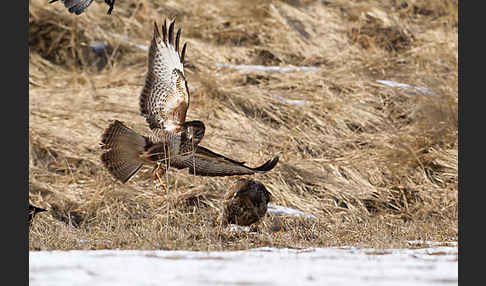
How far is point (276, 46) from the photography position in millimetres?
8281

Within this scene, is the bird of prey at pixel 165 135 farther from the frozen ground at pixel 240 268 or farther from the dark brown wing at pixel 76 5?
the frozen ground at pixel 240 268

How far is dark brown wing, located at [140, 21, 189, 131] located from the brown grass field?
47 centimetres

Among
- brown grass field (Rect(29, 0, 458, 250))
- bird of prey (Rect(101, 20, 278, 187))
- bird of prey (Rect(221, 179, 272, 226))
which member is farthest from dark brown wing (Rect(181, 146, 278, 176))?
brown grass field (Rect(29, 0, 458, 250))

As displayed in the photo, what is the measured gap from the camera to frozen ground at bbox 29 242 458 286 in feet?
7.39

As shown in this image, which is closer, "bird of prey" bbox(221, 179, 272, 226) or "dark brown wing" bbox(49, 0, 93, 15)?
"dark brown wing" bbox(49, 0, 93, 15)

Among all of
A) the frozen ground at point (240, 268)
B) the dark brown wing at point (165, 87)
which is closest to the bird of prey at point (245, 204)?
the dark brown wing at point (165, 87)

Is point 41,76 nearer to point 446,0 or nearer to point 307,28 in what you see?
point 307,28

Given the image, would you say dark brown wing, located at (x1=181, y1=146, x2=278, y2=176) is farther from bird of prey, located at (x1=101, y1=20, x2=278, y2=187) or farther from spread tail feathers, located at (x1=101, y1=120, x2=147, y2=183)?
spread tail feathers, located at (x1=101, y1=120, x2=147, y2=183)

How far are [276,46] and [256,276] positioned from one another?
6.23m

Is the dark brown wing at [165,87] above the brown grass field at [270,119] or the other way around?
above

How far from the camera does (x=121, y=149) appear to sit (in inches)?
147

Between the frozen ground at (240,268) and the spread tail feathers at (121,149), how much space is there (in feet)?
2.97

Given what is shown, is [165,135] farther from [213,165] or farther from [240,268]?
[240,268]

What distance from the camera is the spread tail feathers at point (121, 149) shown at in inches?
145
